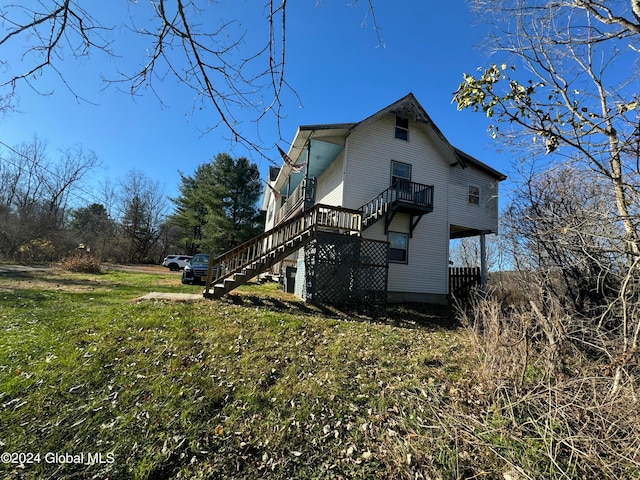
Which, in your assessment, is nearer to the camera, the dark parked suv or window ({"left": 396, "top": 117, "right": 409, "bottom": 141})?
window ({"left": 396, "top": 117, "right": 409, "bottom": 141})

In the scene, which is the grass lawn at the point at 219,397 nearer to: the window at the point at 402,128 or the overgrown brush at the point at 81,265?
the window at the point at 402,128

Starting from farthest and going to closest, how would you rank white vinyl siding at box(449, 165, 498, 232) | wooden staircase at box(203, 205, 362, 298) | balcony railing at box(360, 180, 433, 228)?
white vinyl siding at box(449, 165, 498, 232) < balcony railing at box(360, 180, 433, 228) < wooden staircase at box(203, 205, 362, 298)

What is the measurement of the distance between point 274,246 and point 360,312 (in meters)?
3.63

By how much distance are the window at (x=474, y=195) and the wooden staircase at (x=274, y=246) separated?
7.62 meters

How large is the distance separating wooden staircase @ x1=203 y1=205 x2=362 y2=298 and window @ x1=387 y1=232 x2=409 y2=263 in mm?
2466

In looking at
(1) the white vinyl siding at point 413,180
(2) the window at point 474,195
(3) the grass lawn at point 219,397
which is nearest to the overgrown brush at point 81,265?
(3) the grass lawn at point 219,397

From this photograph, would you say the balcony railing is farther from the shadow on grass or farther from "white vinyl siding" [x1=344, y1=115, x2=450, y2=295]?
the shadow on grass

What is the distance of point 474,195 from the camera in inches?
613

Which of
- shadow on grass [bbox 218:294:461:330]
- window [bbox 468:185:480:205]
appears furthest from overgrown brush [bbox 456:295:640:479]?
window [bbox 468:185:480:205]

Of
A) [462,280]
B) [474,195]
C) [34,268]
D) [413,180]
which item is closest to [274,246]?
[413,180]

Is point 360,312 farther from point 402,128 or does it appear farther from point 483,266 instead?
point 402,128

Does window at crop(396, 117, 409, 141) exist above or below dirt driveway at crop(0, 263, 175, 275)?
above

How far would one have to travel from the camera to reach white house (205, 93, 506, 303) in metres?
10.4

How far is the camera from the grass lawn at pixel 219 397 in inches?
127
